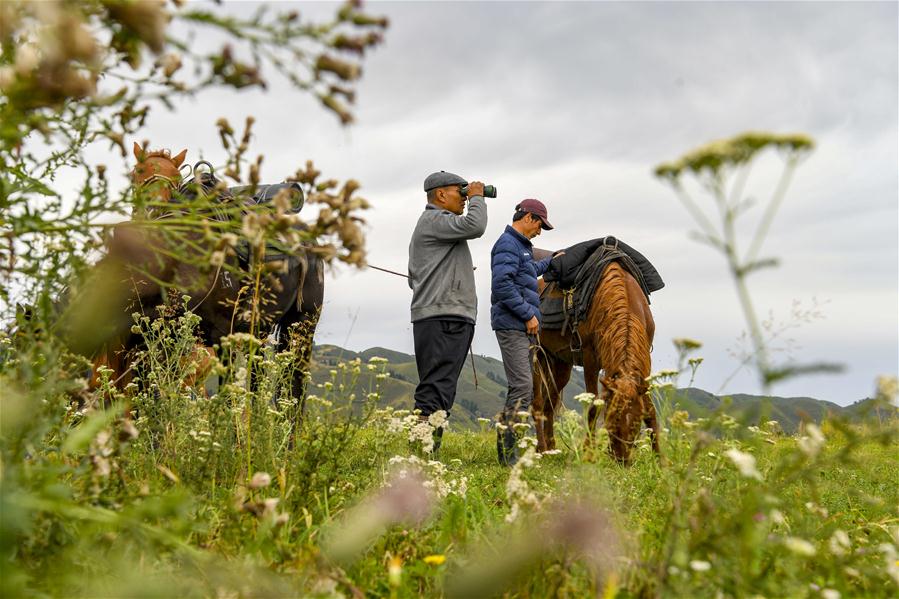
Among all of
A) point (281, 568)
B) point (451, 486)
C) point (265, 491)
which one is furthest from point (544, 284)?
point (281, 568)

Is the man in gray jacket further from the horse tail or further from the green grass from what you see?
the green grass

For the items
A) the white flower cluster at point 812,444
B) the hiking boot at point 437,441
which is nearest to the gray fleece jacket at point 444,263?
the hiking boot at point 437,441

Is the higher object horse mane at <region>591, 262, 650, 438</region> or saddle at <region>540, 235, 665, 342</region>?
saddle at <region>540, 235, 665, 342</region>

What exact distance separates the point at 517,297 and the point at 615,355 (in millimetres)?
1356

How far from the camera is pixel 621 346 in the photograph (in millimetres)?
6762

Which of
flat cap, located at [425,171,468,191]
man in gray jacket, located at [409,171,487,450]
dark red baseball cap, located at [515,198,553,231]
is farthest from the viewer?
dark red baseball cap, located at [515,198,553,231]

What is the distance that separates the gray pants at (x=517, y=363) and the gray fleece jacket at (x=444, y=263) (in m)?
0.81

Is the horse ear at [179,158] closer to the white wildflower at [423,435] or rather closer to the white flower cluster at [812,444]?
the white wildflower at [423,435]

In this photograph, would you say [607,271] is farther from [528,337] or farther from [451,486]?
[451,486]

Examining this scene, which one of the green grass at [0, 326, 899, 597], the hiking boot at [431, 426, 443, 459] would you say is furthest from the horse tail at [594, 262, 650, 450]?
the green grass at [0, 326, 899, 597]

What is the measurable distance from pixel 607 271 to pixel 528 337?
1.16 metres

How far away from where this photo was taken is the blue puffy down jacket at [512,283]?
7719 millimetres

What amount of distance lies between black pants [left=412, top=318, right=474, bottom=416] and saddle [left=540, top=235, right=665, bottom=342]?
1.67 metres

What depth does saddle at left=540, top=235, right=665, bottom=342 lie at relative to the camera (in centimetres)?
823
